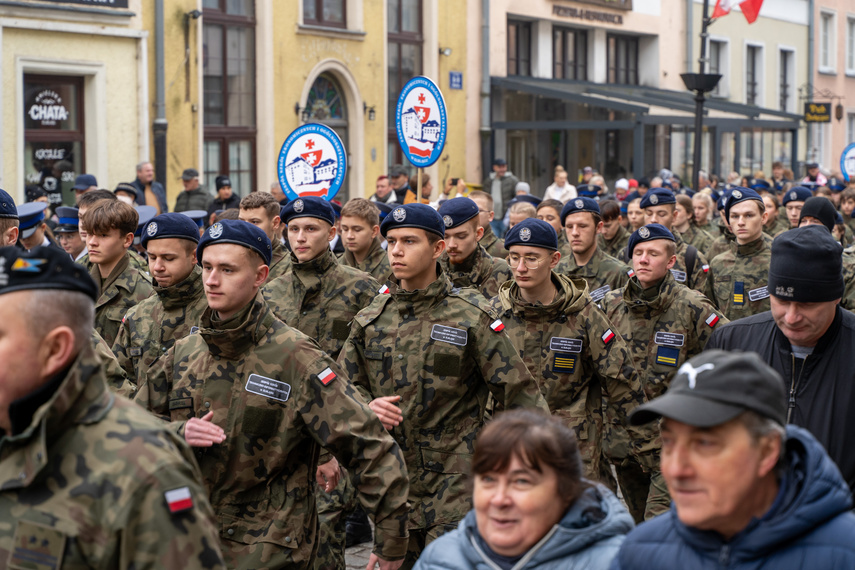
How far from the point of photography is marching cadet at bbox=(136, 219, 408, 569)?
184 inches

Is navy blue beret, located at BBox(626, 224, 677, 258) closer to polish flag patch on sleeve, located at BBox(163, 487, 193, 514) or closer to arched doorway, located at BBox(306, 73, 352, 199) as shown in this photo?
polish flag patch on sleeve, located at BBox(163, 487, 193, 514)

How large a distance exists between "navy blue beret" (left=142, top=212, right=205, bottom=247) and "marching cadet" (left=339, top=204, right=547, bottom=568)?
1.36m

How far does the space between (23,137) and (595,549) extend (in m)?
16.4

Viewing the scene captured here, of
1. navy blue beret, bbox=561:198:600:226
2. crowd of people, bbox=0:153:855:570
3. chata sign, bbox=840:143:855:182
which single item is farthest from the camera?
chata sign, bbox=840:143:855:182

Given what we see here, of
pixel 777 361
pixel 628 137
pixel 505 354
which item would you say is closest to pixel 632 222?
pixel 505 354

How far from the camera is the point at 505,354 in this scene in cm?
587

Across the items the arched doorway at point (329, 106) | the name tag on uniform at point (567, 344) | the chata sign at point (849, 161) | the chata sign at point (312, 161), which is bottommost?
the name tag on uniform at point (567, 344)

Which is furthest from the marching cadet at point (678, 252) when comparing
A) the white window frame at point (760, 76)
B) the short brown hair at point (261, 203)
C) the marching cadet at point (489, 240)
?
the white window frame at point (760, 76)

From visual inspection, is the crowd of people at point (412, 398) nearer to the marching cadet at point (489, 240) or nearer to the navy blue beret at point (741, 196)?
the navy blue beret at point (741, 196)

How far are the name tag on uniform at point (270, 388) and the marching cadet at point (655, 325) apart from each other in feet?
11.6

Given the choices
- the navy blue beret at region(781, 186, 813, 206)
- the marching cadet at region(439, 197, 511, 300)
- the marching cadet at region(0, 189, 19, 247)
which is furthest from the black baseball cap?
the navy blue beret at region(781, 186, 813, 206)

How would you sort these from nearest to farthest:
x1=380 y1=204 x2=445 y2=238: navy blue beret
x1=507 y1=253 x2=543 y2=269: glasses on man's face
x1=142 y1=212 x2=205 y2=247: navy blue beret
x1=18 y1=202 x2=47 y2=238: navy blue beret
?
x1=380 y1=204 x2=445 y2=238: navy blue beret, x1=142 y1=212 x2=205 y2=247: navy blue beret, x1=507 y1=253 x2=543 y2=269: glasses on man's face, x1=18 y1=202 x2=47 y2=238: navy blue beret

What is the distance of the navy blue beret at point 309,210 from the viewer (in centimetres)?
833

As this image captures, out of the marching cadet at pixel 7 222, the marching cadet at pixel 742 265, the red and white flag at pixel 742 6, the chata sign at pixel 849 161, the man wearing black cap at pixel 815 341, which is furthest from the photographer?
the red and white flag at pixel 742 6
